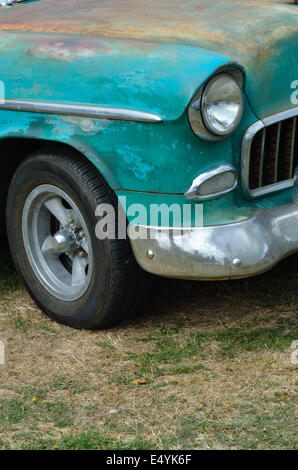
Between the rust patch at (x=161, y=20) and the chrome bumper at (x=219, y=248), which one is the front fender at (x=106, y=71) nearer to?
the rust patch at (x=161, y=20)

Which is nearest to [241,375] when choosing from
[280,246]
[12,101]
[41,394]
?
[280,246]

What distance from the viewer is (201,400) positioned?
107 inches

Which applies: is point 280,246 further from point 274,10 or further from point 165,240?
point 274,10

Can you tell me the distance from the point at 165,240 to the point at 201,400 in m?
0.61

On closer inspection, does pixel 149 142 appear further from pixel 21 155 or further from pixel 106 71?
pixel 21 155

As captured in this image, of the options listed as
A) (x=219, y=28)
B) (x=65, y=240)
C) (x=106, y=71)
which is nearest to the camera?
(x=106, y=71)

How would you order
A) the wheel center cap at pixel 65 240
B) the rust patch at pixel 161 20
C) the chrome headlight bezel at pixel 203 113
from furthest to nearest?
the wheel center cap at pixel 65 240, the rust patch at pixel 161 20, the chrome headlight bezel at pixel 203 113

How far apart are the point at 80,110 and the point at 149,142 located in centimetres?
32

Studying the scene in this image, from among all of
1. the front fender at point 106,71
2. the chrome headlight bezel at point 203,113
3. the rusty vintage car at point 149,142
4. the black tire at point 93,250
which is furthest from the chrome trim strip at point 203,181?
the black tire at point 93,250

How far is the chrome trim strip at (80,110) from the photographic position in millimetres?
2777

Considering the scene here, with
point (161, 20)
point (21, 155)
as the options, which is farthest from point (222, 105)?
point (21, 155)

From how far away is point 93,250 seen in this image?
122 inches

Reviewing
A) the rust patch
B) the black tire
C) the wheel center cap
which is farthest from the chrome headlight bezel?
the wheel center cap

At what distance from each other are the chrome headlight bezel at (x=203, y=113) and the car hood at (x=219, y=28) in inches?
2.3
